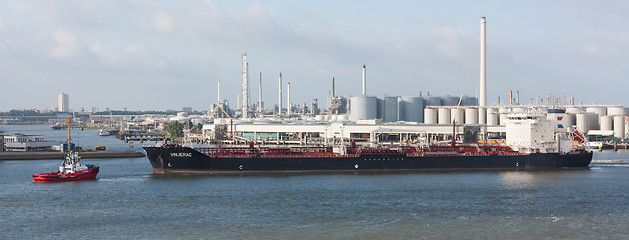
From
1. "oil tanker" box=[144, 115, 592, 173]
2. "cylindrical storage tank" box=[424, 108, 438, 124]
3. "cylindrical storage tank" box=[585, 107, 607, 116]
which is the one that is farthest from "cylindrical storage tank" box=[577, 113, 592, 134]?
"oil tanker" box=[144, 115, 592, 173]

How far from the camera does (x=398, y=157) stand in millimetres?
42125

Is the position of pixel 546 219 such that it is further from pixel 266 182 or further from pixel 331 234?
pixel 266 182

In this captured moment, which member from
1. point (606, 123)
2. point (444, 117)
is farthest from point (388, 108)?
point (606, 123)

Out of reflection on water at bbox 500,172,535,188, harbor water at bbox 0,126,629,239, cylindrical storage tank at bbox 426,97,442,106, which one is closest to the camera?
harbor water at bbox 0,126,629,239

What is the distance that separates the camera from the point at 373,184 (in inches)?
1394

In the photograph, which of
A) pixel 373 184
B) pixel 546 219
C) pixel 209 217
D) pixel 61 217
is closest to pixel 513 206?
pixel 546 219

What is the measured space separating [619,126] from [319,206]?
228ft

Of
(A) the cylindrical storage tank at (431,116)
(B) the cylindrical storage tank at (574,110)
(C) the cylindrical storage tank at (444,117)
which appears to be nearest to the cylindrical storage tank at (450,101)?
(A) the cylindrical storage tank at (431,116)

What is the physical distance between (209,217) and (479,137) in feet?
206

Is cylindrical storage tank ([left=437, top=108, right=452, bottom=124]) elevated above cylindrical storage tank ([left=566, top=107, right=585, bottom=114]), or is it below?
below

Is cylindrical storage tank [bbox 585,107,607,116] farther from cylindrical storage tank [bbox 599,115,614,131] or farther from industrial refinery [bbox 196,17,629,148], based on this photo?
cylindrical storage tank [bbox 599,115,614,131]

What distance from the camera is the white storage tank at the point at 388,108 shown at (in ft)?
365

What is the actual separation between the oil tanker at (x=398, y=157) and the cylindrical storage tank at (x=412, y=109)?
65702mm

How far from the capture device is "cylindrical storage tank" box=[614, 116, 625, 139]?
8444 cm
